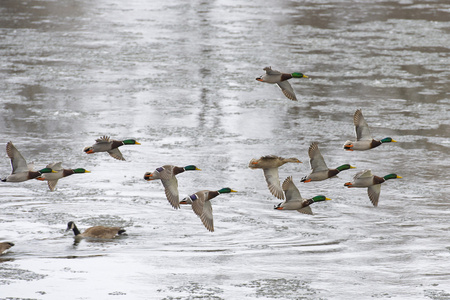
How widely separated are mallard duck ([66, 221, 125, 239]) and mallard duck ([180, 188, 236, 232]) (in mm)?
2440

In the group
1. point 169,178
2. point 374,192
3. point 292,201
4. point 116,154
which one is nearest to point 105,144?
point 116,154

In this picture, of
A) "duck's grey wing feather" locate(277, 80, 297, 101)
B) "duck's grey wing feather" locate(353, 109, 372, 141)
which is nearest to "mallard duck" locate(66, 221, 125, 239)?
"duck's grey wing feather" locate(277, 80, 297, 101)

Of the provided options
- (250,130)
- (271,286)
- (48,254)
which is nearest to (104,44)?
(250,130)

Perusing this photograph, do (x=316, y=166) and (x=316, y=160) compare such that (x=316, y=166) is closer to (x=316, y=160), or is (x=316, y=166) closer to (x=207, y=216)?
(x=316, y=160)

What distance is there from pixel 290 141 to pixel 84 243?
5.83 meters

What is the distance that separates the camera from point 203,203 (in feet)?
31.8

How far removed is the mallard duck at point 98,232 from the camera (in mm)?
11891

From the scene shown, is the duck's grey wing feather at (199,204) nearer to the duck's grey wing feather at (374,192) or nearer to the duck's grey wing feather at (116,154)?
the duck's grey wing feather at (116,154)

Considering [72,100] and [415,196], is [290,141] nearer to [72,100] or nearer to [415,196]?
[415,196]

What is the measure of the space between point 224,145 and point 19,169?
675 cm

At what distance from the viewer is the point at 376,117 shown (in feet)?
58.9

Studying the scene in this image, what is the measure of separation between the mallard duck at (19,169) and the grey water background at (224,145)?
1.29m

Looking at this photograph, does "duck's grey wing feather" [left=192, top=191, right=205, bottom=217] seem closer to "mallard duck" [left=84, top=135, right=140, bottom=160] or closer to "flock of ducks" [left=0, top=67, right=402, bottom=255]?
"flock of ducks" [left=0, top=67, right=402, bottom=255]

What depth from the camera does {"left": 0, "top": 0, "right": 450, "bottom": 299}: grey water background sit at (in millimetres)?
10797
